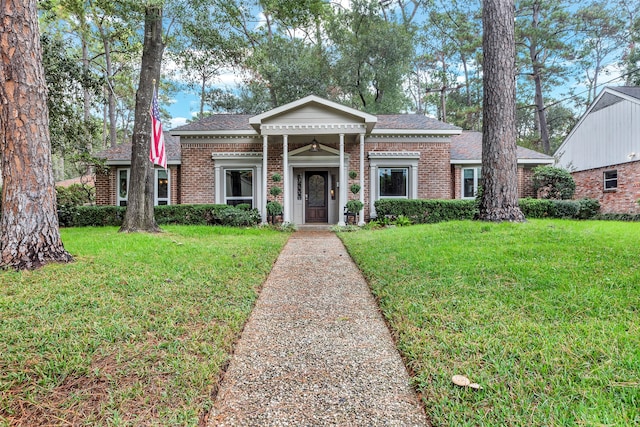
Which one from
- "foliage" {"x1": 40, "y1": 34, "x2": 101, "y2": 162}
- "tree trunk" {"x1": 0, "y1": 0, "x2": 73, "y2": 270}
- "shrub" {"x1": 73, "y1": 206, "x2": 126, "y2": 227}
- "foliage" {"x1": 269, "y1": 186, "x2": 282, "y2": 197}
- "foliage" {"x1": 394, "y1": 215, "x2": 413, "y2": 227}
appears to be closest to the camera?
"tree trunk" {"x1": 0, "y1": 0, "x2": 73, "y2": 270}

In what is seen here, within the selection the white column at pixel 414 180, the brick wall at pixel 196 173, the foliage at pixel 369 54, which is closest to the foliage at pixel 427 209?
the white column at pixel 414 180

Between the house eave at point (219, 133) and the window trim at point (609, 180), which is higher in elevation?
the house eave at point (219, 133)

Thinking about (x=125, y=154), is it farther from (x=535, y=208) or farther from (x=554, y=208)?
(x=554, y=208)

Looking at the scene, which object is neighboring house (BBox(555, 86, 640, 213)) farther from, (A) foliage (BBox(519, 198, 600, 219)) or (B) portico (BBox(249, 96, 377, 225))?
(B) portico (BBox(249, 96, 377, 225))

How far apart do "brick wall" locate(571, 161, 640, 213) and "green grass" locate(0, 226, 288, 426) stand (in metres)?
16.1

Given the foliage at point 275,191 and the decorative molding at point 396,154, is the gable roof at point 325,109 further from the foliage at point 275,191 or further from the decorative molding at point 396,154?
the foliage at point 275,191

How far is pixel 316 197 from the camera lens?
1308 cm

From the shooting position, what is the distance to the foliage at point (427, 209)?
10.5 m

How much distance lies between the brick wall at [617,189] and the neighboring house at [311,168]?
3468mm

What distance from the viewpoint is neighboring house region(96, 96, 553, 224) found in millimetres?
12320

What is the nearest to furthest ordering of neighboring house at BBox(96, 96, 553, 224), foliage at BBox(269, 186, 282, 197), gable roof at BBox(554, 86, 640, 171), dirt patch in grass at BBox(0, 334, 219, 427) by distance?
dirt patch in grass at BBox(0, 334, 219, 427) → foliage at BBox(269, 186, 282, 197) → neighboring house at BBox(96, 96, 553, 224) → gable roof at BBox(554, 86, 640, 171)

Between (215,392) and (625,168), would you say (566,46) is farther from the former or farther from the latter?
(215,392)

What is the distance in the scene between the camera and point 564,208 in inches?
445

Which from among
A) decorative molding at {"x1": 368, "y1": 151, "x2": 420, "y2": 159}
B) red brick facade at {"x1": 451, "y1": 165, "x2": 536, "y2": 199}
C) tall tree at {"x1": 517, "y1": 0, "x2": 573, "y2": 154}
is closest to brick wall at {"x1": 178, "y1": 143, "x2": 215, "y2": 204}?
decorative molding at {"x1": 368, "y1": 151, "x2": 420, "y2": 159}
